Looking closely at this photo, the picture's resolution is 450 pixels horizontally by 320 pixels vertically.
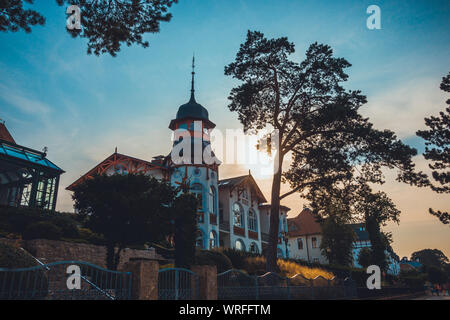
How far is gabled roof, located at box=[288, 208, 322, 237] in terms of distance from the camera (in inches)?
2311

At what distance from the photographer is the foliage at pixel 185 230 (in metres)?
17.0

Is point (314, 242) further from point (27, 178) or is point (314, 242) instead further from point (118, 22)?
point (118, 22)

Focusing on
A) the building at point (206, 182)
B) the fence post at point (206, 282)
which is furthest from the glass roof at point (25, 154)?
the fence post at point (206, 282)

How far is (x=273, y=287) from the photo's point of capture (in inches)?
527

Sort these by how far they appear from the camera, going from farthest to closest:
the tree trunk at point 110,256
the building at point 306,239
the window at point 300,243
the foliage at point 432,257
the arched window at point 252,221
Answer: the foliage at point 432,257 < the window at point 300,243 < the building at point 306,239 < the arched window at point 252,221 < the tree trunk at point 110,256

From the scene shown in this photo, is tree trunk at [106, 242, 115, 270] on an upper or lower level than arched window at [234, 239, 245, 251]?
lower

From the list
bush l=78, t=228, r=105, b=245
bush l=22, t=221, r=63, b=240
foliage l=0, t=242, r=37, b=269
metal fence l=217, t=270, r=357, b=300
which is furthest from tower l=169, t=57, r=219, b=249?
foliage l=0, t=242, r=37, b=269

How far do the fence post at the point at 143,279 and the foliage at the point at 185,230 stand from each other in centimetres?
784

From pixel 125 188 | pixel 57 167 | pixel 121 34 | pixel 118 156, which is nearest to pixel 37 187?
pixel 57 167

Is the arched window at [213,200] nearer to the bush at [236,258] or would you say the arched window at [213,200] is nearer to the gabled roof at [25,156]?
the bush at [236,258]

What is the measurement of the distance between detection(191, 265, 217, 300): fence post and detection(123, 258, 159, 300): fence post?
→ 1.91 meters

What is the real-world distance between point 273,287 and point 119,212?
25.4 feet

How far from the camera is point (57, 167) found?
29.8 meters

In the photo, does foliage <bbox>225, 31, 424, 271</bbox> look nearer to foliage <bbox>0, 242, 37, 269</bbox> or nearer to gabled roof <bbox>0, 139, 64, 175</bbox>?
foliage <bbox>0, 242, 37, 269</bbox>
